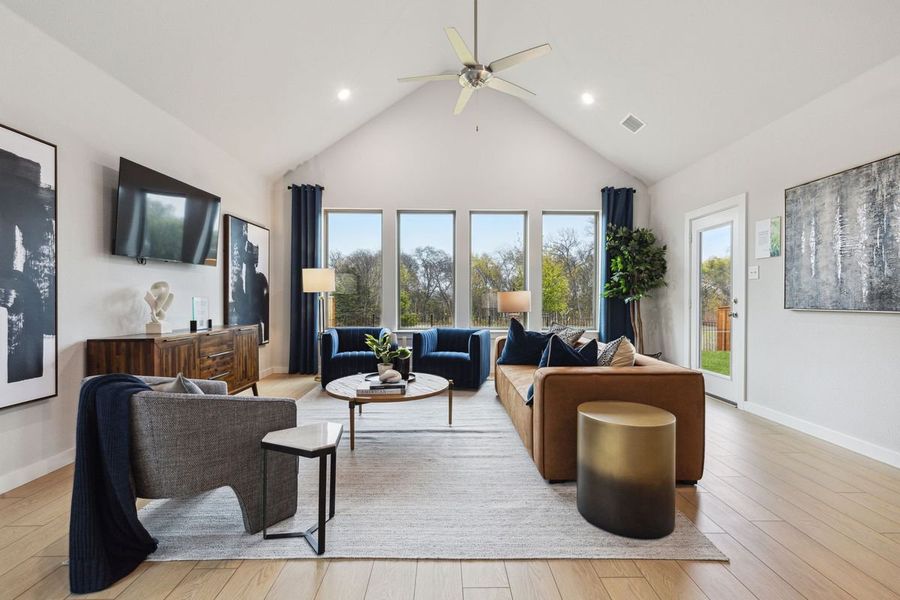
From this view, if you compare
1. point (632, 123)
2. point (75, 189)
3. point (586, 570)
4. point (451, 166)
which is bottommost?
point (586, 570)

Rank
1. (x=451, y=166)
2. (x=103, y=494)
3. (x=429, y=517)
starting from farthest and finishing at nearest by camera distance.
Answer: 1. (x=451, y=166)
2. (x=429, y=517)
3. (x=103, y=494)

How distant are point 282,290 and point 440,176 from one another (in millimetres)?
2814

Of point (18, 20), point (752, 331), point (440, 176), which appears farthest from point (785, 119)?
point (18, 20)

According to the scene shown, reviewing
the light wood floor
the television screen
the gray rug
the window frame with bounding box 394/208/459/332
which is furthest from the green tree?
the television screen

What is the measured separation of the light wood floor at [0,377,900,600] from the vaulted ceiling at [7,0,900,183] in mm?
2928

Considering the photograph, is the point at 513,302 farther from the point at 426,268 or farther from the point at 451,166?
the point at 451,166

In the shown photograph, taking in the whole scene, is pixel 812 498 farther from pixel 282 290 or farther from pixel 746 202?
pixel 282 290

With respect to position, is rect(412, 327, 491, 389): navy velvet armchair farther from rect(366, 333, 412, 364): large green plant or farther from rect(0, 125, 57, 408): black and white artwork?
rect(0, 125, 57, 408): black and white artwork

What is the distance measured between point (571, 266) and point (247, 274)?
14.7 ft

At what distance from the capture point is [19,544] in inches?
73.9

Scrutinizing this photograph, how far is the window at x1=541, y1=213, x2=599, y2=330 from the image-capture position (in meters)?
6.25

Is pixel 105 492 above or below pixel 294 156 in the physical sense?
below

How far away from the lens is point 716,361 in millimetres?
4746

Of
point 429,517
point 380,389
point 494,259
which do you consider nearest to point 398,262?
point 494,259
